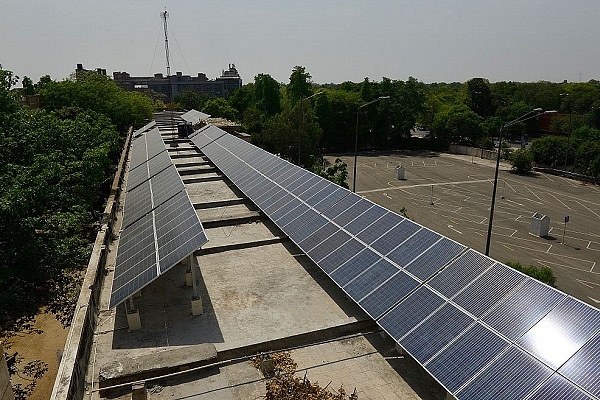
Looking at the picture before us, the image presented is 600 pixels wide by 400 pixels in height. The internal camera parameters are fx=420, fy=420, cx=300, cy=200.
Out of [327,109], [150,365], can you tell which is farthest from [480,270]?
[327,109]

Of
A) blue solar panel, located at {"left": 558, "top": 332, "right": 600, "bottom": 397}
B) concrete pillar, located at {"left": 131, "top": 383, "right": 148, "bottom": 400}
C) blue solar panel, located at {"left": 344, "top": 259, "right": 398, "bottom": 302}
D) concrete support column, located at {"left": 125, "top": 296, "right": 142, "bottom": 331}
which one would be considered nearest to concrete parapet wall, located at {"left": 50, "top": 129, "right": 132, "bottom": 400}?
concrete support column, located at {"left": 125, "top": 296, "right": 142, "bottom": 331}

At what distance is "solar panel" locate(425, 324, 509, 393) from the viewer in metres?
9.02

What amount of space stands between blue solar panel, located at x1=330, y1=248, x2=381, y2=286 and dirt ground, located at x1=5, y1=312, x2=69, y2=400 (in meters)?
14.9

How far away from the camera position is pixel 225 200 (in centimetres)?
2534

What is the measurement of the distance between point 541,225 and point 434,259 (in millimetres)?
27662

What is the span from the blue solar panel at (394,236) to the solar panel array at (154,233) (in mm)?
5669

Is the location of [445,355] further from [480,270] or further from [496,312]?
[480,270]

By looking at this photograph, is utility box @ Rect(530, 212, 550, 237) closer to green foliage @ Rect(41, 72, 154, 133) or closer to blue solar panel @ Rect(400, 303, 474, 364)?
blue solar panel @ Rect(400, 303, 474, 364)

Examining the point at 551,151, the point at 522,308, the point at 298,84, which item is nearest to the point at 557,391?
the point at 522,308

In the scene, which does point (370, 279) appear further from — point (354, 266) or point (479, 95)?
point (479, 95)

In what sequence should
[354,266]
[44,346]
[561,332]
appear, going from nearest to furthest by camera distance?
[561,332], [354,266], [44,346]

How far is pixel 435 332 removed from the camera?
10.2 meters

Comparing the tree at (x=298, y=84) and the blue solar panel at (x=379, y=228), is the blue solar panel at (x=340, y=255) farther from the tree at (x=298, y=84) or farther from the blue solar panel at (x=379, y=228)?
the tree at (x=298, y=84)

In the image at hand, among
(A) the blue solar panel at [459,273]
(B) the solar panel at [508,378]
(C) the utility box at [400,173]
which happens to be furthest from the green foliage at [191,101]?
(B) the solar panel at [508,378]
